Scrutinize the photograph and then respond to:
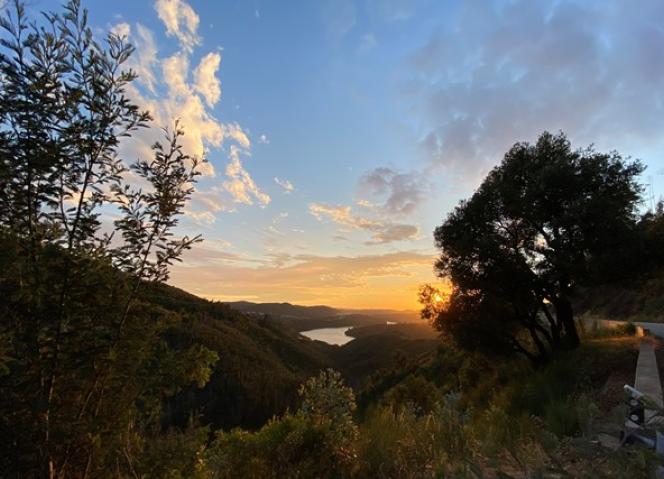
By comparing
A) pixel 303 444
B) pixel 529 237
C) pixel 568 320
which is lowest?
pixel 303 444

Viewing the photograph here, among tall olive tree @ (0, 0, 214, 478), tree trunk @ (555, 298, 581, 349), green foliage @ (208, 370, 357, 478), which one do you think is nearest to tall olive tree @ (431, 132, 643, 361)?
tree trunk @ (555, 298, 581, 349)

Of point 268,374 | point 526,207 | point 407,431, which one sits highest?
point 526,207

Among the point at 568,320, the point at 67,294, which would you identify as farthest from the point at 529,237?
the point at 67,294

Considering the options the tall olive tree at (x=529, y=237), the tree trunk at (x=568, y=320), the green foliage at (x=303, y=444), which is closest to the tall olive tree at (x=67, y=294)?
the green foliage at (x=303, y=444)

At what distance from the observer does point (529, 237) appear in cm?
1529

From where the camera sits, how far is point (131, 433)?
3.70 m

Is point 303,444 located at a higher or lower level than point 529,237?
lower

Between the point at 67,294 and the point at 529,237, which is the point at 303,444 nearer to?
the point at 67,294

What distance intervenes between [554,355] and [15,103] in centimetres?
1676

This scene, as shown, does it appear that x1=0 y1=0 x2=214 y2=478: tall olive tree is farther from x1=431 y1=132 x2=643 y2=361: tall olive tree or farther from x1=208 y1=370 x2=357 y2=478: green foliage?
x1=431 y1=132 x2=643 y2=361: tall olive tree

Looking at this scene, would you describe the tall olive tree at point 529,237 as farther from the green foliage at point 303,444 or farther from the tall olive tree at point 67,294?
the tall olive tree at point 67,294

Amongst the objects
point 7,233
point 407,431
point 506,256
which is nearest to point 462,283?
point 506,256

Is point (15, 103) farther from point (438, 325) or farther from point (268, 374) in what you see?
point (268, 374)

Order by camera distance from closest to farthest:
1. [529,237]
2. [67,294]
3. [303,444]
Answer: [67,294], [303,444], [529,237]
